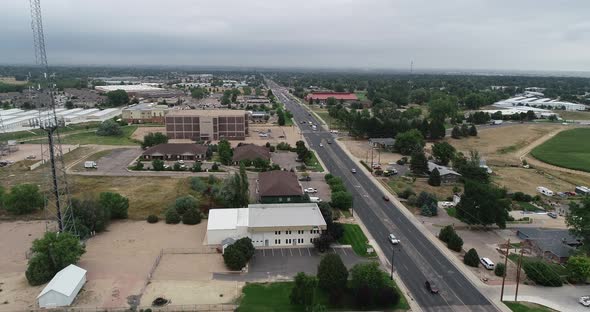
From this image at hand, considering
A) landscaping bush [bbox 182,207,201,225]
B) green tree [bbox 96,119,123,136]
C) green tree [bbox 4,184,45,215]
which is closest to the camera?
landscaping bush [bbox 182,207,201,225]

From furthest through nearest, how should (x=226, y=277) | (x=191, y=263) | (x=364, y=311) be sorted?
1. (x=191, y=263)
2. (x=226, y=277)
3. (x=364, y=311)

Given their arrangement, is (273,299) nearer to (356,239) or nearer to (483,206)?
(356,239)

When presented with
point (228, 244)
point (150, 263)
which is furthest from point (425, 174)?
point (150, 263)

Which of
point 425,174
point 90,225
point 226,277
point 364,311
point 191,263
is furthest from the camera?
point 425,174

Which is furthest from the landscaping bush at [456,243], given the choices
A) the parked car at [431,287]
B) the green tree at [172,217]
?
the green tree at [172,217]

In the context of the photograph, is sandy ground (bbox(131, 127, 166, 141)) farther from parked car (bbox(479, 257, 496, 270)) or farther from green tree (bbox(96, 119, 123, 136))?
parked car (bbox(479, 257, 496, 270))

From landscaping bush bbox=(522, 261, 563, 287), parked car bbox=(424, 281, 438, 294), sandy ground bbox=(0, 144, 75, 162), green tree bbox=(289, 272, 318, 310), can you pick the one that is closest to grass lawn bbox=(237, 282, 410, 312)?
green tree bbox=(289, 272, 318, 310)

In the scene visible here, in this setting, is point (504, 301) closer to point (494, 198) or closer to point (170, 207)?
point (494, 198)
